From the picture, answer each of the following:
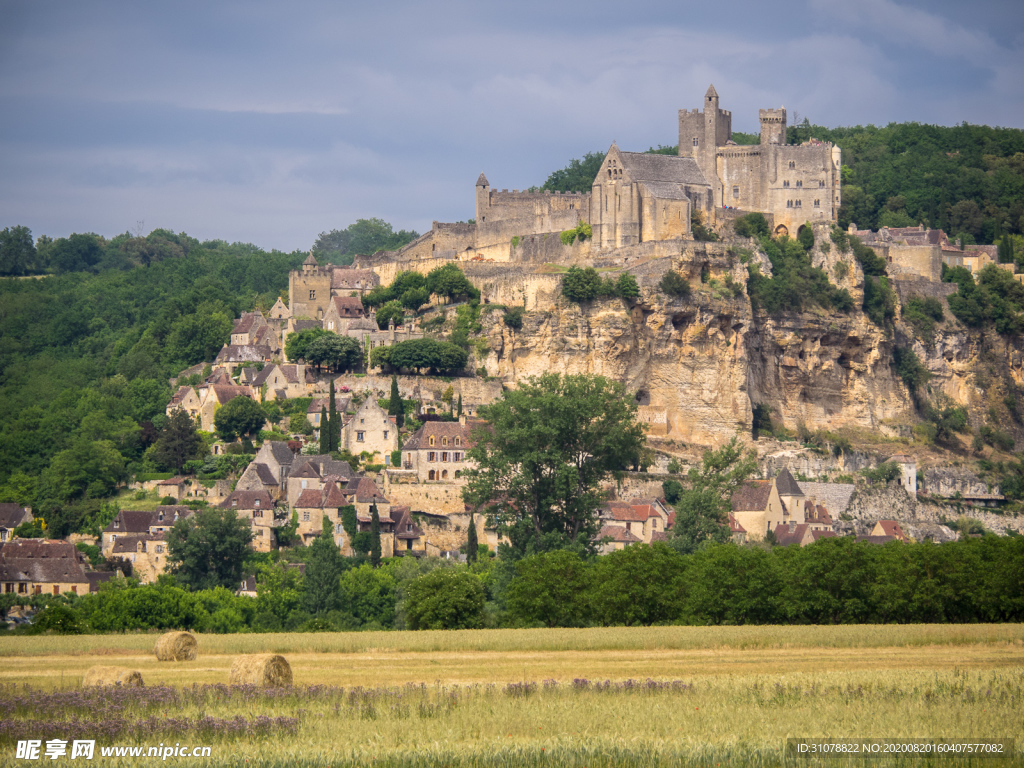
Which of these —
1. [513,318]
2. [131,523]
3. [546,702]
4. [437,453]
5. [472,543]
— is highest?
[513,318]

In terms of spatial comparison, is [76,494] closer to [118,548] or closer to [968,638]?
[118,548]

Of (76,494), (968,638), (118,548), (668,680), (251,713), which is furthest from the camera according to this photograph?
(76,494)

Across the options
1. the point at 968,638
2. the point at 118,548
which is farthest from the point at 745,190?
the point at 968,638

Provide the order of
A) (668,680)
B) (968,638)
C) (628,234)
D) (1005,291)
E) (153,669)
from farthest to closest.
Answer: (1005,291) < (628,234) < (968,638) < (153,669) < (668,680)

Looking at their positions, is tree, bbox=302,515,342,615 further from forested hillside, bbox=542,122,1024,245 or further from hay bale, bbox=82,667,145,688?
forested hillside, bbox=542,122,1024,245

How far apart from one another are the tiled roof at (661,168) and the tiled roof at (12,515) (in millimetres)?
40857

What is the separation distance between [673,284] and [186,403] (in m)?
30.6

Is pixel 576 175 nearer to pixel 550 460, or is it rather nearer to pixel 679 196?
pixel 679 196

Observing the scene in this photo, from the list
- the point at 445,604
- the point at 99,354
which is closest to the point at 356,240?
the point at 99,354

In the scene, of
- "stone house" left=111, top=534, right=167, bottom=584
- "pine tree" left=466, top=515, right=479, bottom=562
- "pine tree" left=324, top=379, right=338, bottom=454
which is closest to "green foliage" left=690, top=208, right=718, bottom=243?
"pine tree" left=324, top=379, right=338, bottom=454

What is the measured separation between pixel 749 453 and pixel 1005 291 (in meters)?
28.3

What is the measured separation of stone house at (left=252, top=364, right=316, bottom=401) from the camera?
8000 cm

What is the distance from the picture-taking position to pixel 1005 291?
94.1 metres

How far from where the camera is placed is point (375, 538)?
6606 centimetres
